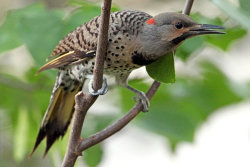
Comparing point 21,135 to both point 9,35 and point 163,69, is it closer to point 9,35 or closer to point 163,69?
point 9,35

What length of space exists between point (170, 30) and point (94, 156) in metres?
1.02

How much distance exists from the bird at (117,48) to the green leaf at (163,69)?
88mm

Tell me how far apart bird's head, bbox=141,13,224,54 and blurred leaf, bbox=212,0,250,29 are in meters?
0.75

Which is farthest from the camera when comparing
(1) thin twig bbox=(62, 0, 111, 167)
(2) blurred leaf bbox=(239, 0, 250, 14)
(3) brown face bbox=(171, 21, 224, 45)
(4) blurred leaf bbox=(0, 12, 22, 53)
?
(4) blurred leaf bbox=(0, 12, 22, 53)

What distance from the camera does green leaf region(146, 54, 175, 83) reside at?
2.52 meters

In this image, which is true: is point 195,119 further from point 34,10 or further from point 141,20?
point 34,10

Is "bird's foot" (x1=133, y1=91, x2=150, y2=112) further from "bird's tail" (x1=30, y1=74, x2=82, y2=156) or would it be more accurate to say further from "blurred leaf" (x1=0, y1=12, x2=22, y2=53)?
"blurred leaf" (x1=0, y1=12, x2=22, y2=53)

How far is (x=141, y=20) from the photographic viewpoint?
126 inches

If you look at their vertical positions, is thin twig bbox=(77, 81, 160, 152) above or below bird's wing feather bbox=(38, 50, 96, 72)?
above

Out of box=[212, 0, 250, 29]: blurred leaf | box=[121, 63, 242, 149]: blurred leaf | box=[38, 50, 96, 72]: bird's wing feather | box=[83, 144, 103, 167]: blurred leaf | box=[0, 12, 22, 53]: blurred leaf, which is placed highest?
box=[212, 0, 250, 29]: blurred leaf

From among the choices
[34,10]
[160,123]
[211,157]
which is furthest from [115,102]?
[211,157]

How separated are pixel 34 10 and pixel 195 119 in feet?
4.15

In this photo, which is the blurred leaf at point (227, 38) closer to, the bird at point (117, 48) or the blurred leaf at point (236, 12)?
the bird at point (117, 48)

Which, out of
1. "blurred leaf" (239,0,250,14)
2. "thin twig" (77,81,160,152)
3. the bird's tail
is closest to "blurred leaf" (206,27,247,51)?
the bird's tail
